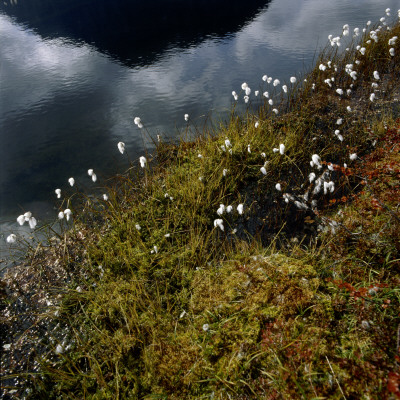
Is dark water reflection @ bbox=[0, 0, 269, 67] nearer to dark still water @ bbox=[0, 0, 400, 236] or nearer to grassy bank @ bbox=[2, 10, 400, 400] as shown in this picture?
dark still water @ bbox=[0, 0, 400, 236]

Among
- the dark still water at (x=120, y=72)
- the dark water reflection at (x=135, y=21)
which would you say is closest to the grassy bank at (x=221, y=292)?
the dark still water at (x=120, y=72)

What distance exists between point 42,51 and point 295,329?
16.6 metres

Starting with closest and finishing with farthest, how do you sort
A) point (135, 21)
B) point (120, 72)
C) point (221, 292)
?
point (221, 292), point (120, 72), point (135, 21)

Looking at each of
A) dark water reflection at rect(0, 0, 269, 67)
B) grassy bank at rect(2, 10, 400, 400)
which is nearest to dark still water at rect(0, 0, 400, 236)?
dark water reflection at rect(0, 0, 269, 67)

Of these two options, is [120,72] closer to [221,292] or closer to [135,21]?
[135,21]

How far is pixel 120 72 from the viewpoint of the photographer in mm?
10711

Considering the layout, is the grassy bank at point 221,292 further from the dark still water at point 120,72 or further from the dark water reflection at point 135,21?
the dark water reflection at point 135,21

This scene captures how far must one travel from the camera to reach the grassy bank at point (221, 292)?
1.99 m

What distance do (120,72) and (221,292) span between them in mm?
A: 10665

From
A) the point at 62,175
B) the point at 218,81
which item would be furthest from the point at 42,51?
the point at 62,175

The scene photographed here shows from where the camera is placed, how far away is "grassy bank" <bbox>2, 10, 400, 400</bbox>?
1.99 m

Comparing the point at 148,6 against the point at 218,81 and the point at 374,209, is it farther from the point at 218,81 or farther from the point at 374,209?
the point at 374,209

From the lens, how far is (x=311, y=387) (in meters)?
1.78

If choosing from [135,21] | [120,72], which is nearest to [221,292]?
[120,72]
